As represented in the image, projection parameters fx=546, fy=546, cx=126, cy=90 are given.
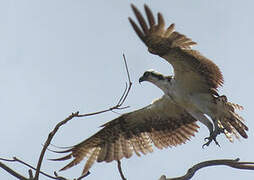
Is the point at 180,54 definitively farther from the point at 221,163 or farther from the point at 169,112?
the point at 221,163

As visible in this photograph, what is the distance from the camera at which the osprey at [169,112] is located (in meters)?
7.63

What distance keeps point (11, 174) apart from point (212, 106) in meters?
5.00

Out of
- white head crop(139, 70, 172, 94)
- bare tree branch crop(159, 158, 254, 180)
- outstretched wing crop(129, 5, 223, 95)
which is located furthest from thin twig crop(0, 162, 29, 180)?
white head crop(139, 70, 172, 94)

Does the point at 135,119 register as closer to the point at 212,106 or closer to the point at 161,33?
the point at 212,106

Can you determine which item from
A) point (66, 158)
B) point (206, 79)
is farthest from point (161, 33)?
point (66, 158)

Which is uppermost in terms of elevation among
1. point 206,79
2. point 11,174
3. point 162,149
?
point 206,79

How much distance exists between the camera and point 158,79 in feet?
27.6

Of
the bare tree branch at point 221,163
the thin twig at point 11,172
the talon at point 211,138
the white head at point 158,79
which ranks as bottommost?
the bare tree branch at point 221,163

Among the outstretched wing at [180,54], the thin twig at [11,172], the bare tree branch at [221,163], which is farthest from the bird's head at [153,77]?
the thin twig at [11,172]

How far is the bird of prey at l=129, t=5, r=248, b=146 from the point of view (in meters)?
7.90

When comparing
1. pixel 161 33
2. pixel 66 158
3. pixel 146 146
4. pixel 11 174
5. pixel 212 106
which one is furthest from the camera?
pixel 146 146

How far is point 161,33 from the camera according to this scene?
7.32 m

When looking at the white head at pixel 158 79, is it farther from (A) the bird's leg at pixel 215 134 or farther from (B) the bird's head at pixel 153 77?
(A) the bird's leg at pixel 215 134

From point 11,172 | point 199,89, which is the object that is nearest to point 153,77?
point 199,89
